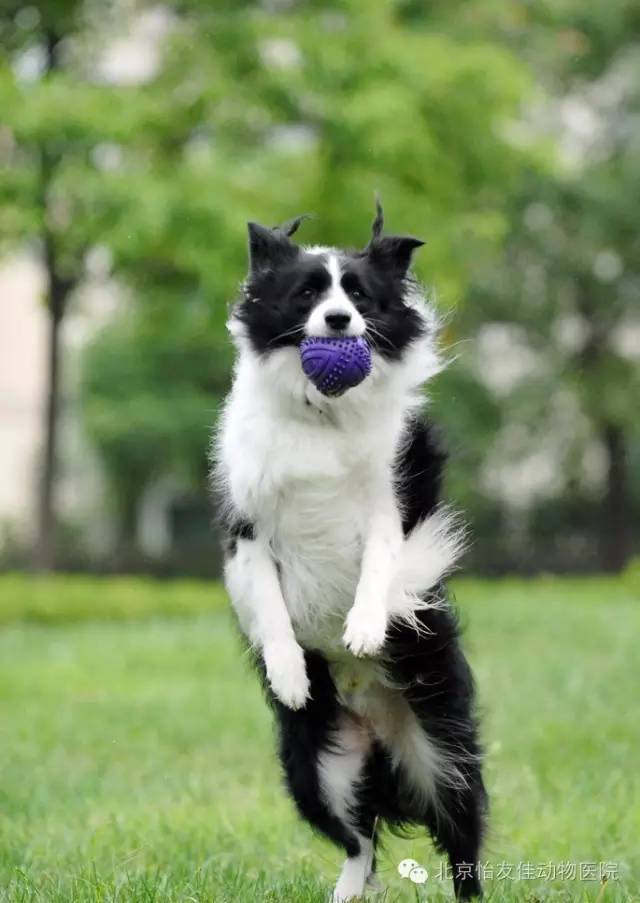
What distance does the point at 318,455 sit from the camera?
4.13 metres

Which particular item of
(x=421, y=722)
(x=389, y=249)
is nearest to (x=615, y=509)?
(x=421, y=722)

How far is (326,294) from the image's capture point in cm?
405

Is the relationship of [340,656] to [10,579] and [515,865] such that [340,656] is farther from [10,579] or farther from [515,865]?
[10,579]

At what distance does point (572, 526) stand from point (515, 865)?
2411 centimetres

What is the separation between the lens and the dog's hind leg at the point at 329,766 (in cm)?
434

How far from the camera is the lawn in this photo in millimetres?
4711

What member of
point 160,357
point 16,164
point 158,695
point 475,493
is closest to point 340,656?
point 158,695

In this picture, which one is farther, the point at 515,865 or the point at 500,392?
the point at 500,392

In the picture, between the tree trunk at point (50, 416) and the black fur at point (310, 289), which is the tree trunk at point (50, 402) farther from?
the black fur at point (310, 289)

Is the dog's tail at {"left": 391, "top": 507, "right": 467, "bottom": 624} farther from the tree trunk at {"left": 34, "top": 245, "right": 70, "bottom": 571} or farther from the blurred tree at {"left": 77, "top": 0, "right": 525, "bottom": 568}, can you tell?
the tree trunk at {"left": 34, "top": 245, "right": 70, "bottom": 571}

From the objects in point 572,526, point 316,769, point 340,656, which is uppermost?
point 340,656

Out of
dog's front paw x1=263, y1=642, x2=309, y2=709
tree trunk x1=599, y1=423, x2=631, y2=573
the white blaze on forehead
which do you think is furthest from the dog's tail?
tree trunk x1=599, y1=423, x2=631, y2=573

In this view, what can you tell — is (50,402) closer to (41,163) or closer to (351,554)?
(41,163)

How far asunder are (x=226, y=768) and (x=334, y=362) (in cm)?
433
